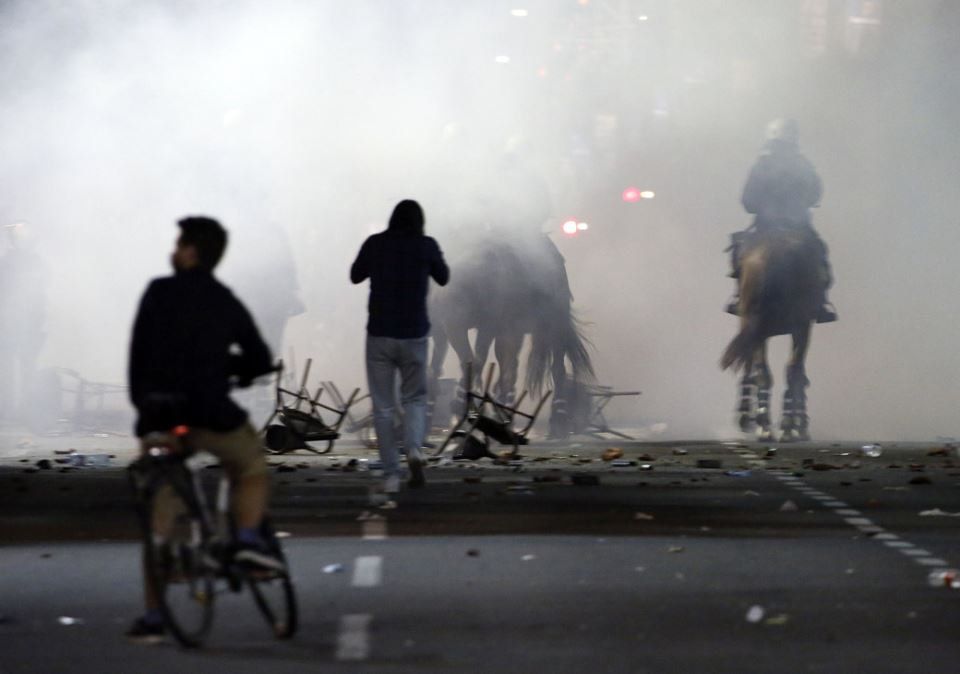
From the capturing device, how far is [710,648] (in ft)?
31.3

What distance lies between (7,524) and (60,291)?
72.3ft

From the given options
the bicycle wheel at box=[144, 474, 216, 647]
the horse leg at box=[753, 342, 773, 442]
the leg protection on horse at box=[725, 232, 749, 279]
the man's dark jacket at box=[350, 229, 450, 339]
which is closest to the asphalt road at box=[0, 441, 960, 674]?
the bicycle wheel at box=[144, 474, 216, 647]

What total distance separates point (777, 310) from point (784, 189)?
1.15m

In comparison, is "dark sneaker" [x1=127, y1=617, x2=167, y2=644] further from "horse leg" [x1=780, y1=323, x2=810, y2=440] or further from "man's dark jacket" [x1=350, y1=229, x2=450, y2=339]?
"horse leg" [x1=780, y1=323, x2=810, y2=440]

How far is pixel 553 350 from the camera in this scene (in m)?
26.5

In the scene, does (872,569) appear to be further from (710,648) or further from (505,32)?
(505,32)

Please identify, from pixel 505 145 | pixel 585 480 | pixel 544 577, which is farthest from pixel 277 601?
pixel 505 145

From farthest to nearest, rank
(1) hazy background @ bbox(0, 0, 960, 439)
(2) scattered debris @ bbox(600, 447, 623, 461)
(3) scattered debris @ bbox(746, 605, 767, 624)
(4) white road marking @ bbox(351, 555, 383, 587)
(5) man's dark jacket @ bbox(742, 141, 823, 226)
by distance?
(1) hazy background @ bbox(0, 0, 960, 439)
(5) man's dark jacket @ bbox(742, 141, 823, 226)
(2) scattered debris @ bbox(600, 447, 623, 461)
(4) white road marking @ bbox(351, 555, 383, 587)
(3) scattered debris @ bbox(746, 605, 767, 624)

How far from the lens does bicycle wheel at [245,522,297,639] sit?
9656 mm

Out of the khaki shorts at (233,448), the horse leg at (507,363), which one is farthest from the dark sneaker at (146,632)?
the horse leg at (507,363)

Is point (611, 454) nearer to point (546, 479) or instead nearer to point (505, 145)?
point (546, 479)

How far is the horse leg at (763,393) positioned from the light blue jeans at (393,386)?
901cm

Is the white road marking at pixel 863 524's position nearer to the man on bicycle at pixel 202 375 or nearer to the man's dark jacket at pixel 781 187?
the man on bicycle at pixel 202 375

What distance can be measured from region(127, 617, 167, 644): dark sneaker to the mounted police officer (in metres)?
16.5
